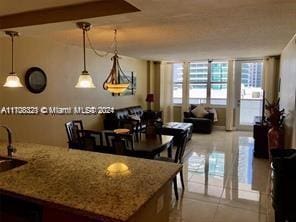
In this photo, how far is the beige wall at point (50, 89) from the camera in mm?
4430

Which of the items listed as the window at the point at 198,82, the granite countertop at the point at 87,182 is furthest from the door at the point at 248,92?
the granite countertop at the point at 87,182

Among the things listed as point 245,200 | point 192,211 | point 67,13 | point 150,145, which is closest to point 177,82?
point 150,145

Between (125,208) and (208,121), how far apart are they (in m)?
7.42

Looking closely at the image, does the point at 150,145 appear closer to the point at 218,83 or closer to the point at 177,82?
the point at 218,83

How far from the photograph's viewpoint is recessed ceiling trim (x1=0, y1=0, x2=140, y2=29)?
245cm

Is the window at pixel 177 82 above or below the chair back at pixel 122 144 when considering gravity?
above

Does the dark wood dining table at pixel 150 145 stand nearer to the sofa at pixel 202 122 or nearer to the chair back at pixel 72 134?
the chair back at pixel 72 134

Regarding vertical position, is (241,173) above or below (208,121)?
below

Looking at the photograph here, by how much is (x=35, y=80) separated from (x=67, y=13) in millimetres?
2526

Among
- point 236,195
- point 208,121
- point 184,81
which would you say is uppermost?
point 184,81

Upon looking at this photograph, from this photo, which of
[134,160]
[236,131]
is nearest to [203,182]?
[134,160]

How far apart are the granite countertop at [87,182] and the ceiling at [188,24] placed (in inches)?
56.5

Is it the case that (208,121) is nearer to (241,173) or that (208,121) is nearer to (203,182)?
(241,173)

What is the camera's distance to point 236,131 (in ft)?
29.2
